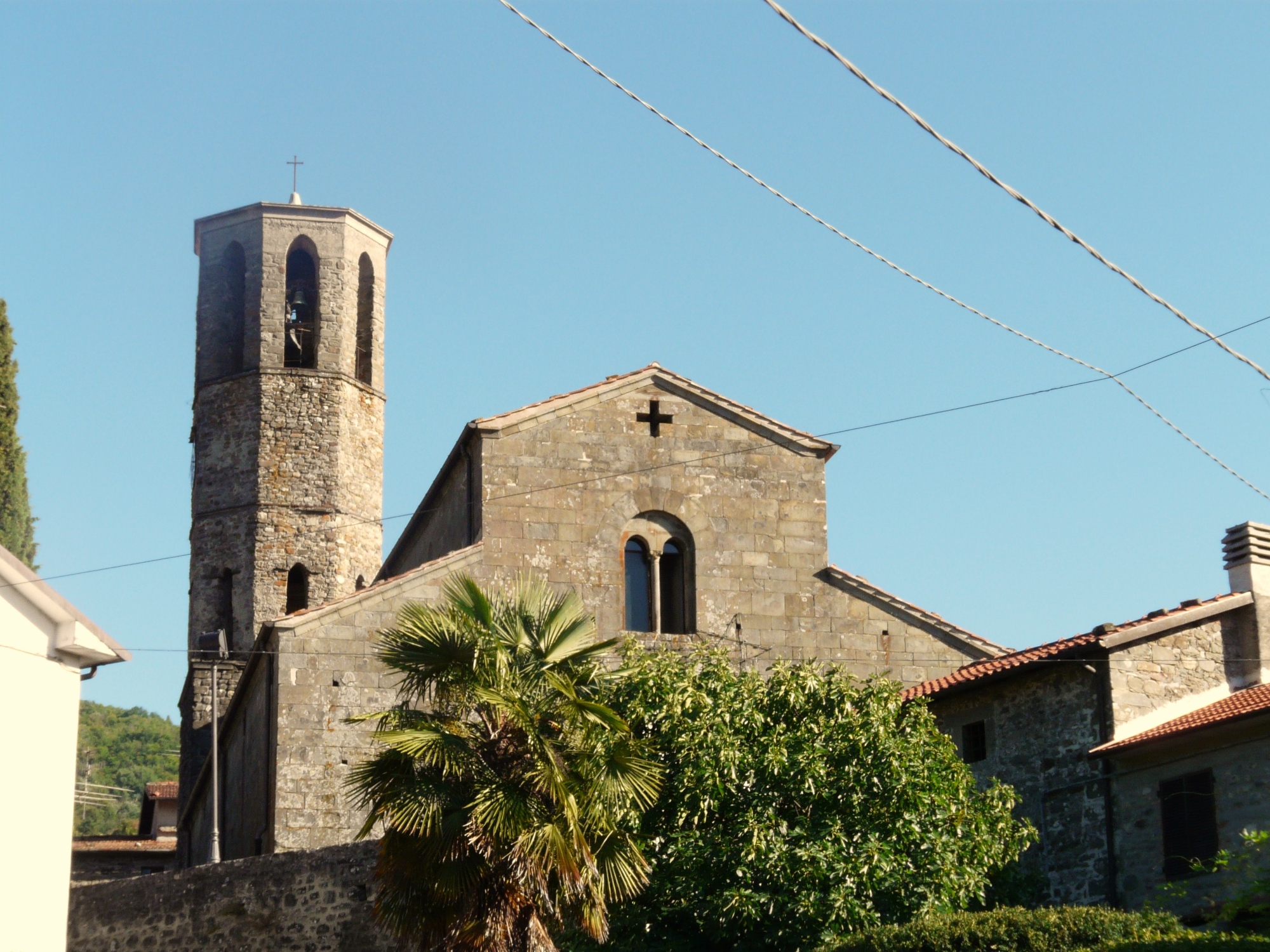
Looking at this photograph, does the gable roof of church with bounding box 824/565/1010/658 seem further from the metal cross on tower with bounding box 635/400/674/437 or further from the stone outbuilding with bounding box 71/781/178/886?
the stone outbuilding with bounding box 71/781/178/886

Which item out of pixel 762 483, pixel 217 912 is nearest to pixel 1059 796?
pixel 762 483

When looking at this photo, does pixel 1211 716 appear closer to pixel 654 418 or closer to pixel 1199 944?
pixel 1199 944

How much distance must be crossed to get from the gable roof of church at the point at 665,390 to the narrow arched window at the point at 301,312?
12460 millimetres

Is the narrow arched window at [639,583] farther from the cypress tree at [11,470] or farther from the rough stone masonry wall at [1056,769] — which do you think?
the cypress tree at [11,470]

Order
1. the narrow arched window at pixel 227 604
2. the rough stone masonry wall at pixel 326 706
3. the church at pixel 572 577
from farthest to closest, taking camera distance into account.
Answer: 1. the narrow arched window at pixel 227 604
2. the church at pixel 572 577
3. the rough stone masonry wall at pixel 326 706

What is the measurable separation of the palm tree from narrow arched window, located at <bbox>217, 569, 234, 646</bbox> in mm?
19586

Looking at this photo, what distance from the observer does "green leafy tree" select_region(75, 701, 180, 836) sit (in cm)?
6788

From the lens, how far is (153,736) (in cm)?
7825

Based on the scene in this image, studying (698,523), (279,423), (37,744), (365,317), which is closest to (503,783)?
(37,744)

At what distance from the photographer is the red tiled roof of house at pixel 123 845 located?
41469mm

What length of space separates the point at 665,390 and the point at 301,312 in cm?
1397

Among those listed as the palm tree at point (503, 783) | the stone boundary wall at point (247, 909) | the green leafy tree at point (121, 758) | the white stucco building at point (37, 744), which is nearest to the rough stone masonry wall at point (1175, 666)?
the palm tree at point (503, 783)

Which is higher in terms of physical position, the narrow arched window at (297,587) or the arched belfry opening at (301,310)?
the arched belfry opening at (301,310)

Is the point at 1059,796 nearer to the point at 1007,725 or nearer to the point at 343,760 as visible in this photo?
the point at 1007,725
